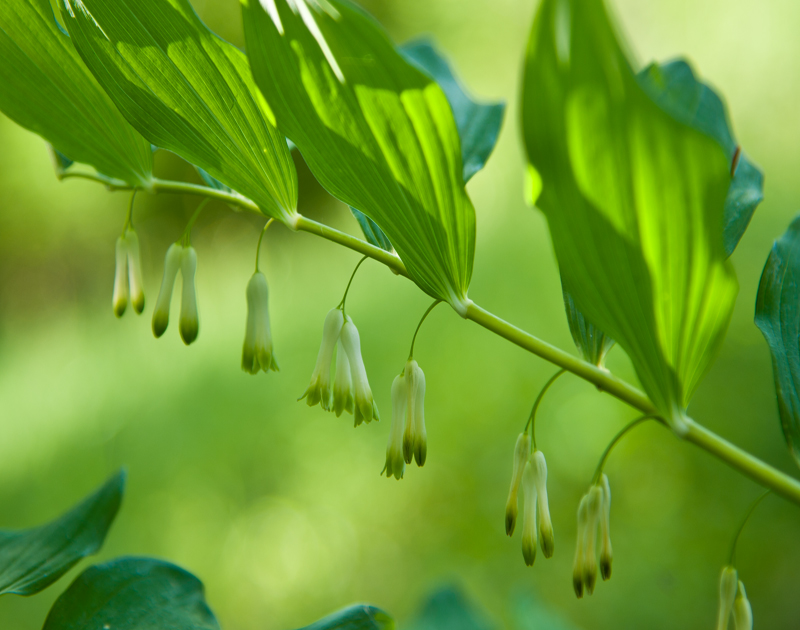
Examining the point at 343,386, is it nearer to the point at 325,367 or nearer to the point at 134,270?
the point at 325,367

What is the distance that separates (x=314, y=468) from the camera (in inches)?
69.4

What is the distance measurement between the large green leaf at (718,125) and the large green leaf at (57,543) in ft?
1.87

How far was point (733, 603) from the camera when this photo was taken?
393 mm

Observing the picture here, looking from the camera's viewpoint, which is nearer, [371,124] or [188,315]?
[371,124]

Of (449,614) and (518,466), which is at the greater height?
(518,466)

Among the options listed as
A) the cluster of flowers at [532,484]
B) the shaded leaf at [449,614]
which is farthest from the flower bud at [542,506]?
the shaded leaf at [449,614]

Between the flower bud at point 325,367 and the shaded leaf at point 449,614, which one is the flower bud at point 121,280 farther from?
the shaded leaf at point 449,614

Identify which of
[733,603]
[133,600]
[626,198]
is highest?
[626,198]

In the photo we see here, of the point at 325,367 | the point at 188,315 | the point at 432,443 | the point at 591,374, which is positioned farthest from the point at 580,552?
the point at 432,443

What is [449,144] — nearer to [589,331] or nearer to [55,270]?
[589,331]

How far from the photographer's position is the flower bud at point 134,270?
0.52m

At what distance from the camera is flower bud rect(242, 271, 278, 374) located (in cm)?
48

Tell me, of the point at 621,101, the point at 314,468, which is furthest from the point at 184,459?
the point at 621,101

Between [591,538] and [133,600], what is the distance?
0.36m
